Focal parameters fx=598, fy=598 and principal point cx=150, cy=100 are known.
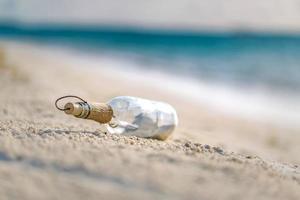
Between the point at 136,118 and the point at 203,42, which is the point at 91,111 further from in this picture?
the point at 203,42

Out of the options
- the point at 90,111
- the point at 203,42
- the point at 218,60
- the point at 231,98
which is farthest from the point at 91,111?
the point at 203,42

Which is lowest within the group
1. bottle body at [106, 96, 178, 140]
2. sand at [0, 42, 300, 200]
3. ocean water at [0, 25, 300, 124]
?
sand at [0, 42, 300, 200]

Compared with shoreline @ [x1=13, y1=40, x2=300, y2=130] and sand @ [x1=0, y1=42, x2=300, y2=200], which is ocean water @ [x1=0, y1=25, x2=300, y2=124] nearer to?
shoreline @ [x1=13, y1=40, x2=300, y2=130]

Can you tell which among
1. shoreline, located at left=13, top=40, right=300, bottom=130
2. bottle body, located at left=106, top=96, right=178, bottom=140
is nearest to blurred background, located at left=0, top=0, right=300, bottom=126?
shoreline, located at left=13, top=40, right=300, bottom=130

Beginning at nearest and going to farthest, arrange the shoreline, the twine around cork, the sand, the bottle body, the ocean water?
1. the sand
2. the twine around cork
3. the bottle body
4. the shoreline
5. the ocean water

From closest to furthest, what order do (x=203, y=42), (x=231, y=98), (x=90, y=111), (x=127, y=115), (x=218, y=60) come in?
1. (x=90, y=111)
2. (x=127, y=115)
3. (x=231, y=98)
4. (x=218, y=60)
5. (x=203, y=42)
